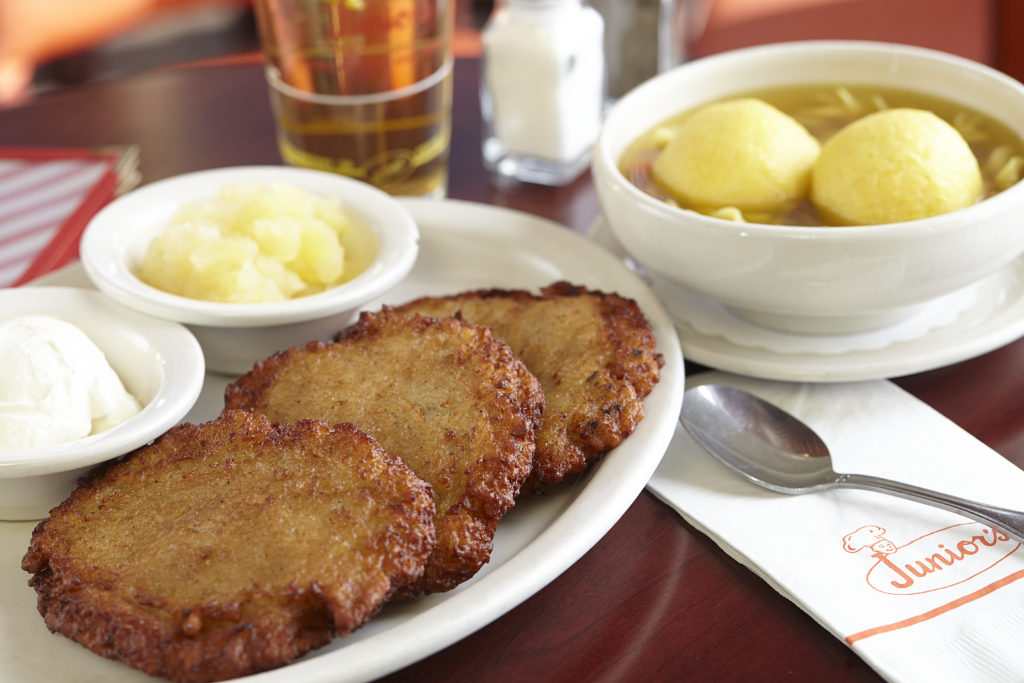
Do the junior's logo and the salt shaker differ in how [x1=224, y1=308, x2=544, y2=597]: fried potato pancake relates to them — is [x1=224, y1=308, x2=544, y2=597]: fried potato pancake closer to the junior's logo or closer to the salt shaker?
the junior's logo

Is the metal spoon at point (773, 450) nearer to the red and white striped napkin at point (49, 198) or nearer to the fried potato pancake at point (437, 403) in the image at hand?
the fried potato pancake at point (437, 403)

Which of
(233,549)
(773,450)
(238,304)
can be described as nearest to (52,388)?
(238,304)

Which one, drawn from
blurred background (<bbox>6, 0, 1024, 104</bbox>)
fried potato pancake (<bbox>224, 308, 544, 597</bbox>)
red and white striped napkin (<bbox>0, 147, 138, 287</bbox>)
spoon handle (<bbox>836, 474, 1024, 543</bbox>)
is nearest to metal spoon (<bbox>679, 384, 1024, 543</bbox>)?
spoon handle (<bbox>836, 474, 1024, 543</bbox>)

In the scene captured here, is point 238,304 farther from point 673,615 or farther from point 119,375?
point 673,615

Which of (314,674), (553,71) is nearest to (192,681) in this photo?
(314,674)

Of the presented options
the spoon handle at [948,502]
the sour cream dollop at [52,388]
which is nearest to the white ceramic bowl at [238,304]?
the sour cream dollop at [52,388]

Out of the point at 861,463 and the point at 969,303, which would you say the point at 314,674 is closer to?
the point at 861,463
